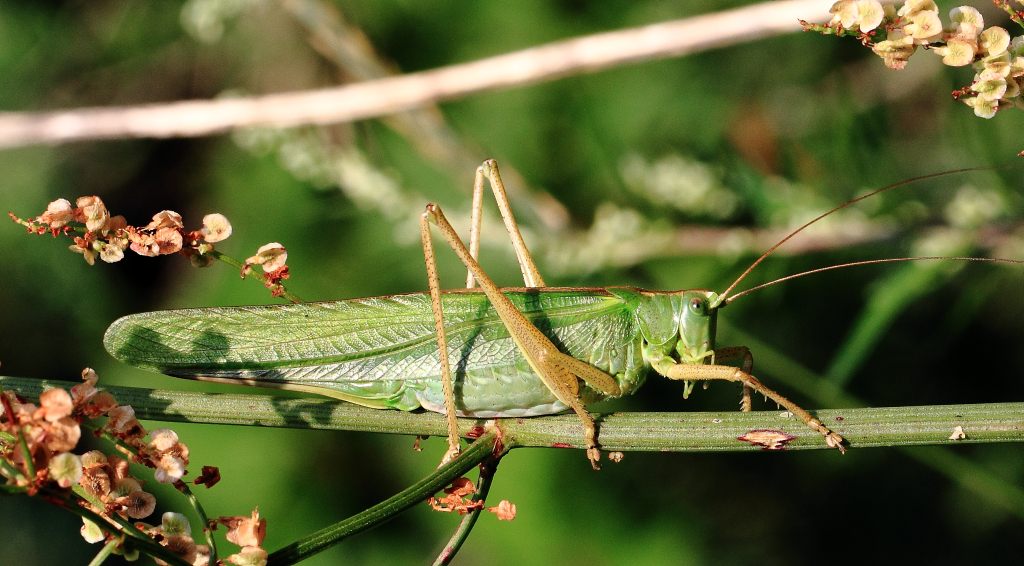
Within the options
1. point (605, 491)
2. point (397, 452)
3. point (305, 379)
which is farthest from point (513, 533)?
point (305, 379)

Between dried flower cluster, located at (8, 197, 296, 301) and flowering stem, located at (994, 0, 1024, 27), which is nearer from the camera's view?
flowering stem, located at (994, 0, 1024, 27)

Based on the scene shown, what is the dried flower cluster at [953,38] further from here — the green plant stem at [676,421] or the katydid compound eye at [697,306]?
the katydid compound eye at [697,306]

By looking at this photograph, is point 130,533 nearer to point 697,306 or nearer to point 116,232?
point 116,232

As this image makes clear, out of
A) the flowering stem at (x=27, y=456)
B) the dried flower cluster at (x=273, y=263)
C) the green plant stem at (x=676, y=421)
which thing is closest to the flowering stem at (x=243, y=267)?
the dried flower cluster at (x=273, y=263)

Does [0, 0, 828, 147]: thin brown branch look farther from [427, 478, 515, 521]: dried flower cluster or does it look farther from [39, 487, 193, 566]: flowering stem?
[39, 487, 193, 566]: flowering stem

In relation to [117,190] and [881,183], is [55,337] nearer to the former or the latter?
[117,190]

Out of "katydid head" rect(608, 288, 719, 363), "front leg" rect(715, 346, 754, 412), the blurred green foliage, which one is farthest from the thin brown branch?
"front leg" rect(715, 346, 754, 412)
